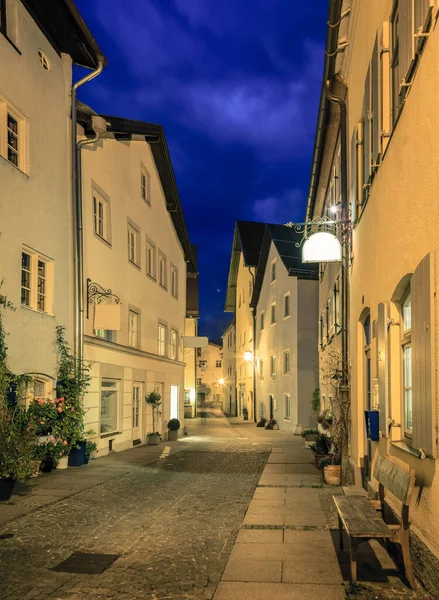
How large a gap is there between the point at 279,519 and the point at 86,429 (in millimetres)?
7703

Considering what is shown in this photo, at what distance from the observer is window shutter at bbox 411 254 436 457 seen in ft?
16.3

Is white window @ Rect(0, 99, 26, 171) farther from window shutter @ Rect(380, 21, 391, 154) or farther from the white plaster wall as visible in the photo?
window shutter @ Rect(380, 21, 391, 154)

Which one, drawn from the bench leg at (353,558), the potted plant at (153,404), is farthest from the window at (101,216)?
the bench leg at (353,558)

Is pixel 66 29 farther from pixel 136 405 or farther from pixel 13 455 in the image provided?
pixel 136 405

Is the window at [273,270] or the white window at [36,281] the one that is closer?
the white window at [36,281]

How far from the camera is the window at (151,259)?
22203 millimetres

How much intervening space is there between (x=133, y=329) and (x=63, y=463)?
7059mm

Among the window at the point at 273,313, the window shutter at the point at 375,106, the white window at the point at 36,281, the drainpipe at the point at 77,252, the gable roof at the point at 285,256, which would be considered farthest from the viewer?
the window at the point at 273,313

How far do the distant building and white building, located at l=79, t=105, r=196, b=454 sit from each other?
23.0 m

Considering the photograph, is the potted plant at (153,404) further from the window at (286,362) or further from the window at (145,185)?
the window at (286,362)

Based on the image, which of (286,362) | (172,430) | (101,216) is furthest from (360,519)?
(286,362)

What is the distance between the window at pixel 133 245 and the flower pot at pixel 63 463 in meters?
7.42

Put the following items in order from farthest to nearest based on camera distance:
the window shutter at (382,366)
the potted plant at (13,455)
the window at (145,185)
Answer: the window at (145,185) < the potted plant at (13,455) < the window shutter at (382,366)

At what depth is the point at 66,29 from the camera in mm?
13539
